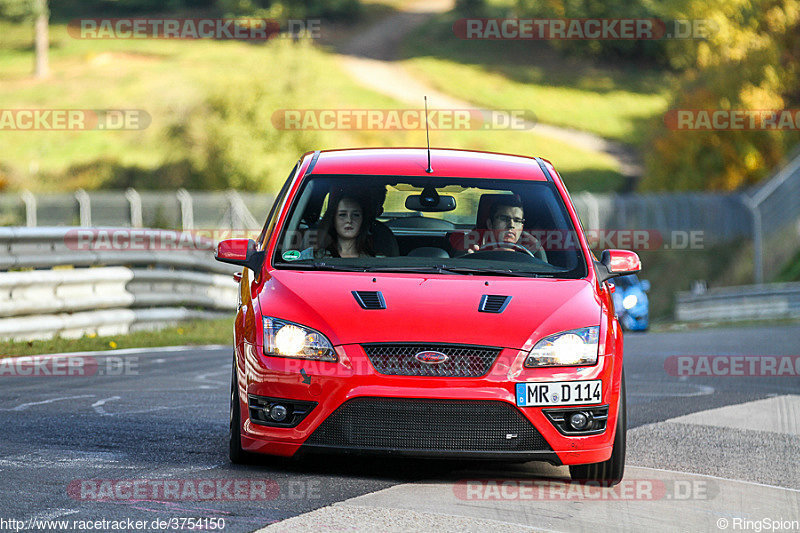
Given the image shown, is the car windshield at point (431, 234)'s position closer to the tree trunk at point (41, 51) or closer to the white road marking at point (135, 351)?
the white road marking at point (135, 351)

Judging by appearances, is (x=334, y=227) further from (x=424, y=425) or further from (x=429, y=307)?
(x=424, y=425)

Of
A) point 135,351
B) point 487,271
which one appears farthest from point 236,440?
point 135,351

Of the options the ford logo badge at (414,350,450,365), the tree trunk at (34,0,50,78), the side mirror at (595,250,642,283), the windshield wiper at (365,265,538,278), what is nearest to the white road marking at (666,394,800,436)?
the side mirror at (595,250,642,283)

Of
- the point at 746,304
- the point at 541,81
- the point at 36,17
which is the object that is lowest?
the point at 746,304

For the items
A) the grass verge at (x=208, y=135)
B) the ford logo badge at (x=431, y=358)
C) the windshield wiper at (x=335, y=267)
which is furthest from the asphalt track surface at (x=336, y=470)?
the grass verge at (x=208, y=135)

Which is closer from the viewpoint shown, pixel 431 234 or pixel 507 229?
pixel 507 229

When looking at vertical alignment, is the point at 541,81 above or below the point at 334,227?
above

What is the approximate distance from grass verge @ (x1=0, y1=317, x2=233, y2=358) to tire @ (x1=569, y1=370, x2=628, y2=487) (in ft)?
23.2

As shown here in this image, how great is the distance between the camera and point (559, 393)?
646 centimetres

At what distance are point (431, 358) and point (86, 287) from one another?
8561mm

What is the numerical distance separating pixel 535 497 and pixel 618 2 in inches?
3326

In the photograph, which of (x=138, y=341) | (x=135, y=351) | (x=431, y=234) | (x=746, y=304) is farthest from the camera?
(x=746, y=304)

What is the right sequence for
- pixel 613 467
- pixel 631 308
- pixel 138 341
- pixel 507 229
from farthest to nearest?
pixel 631 308 → pixel 138 341 → pixel 507 229 → pixel 613 467

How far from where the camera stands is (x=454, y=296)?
6734 mm
